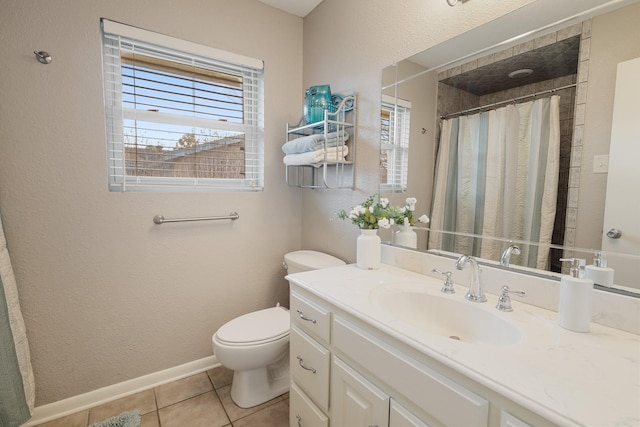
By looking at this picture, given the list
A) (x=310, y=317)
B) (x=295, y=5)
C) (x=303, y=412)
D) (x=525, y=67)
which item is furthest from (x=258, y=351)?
(x=295, y=5)

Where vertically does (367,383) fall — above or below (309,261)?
below

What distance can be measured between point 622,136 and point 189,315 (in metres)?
2.20

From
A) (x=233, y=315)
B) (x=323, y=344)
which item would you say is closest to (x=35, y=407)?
(x=233, y=315)

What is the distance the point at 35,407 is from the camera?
59.3 inches

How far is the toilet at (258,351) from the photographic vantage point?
1520mm

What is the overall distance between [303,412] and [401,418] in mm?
613

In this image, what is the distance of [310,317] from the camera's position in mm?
1186

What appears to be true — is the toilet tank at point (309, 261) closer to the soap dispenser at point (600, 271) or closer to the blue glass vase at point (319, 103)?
the blue glass vase at point (319, 103)

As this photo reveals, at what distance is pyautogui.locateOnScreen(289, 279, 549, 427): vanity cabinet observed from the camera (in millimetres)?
658

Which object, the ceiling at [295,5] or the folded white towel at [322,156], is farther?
the ceiling at [295,5]

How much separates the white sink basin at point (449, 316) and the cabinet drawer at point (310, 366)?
1.05ft

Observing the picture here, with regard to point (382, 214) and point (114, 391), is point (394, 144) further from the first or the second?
point (114, 391)

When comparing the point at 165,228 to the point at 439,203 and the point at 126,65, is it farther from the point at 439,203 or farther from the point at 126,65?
the point at 439,203

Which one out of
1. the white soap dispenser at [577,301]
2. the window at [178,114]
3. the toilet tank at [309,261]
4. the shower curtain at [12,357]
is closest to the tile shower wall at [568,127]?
the white soap dispenser at [577,301]
